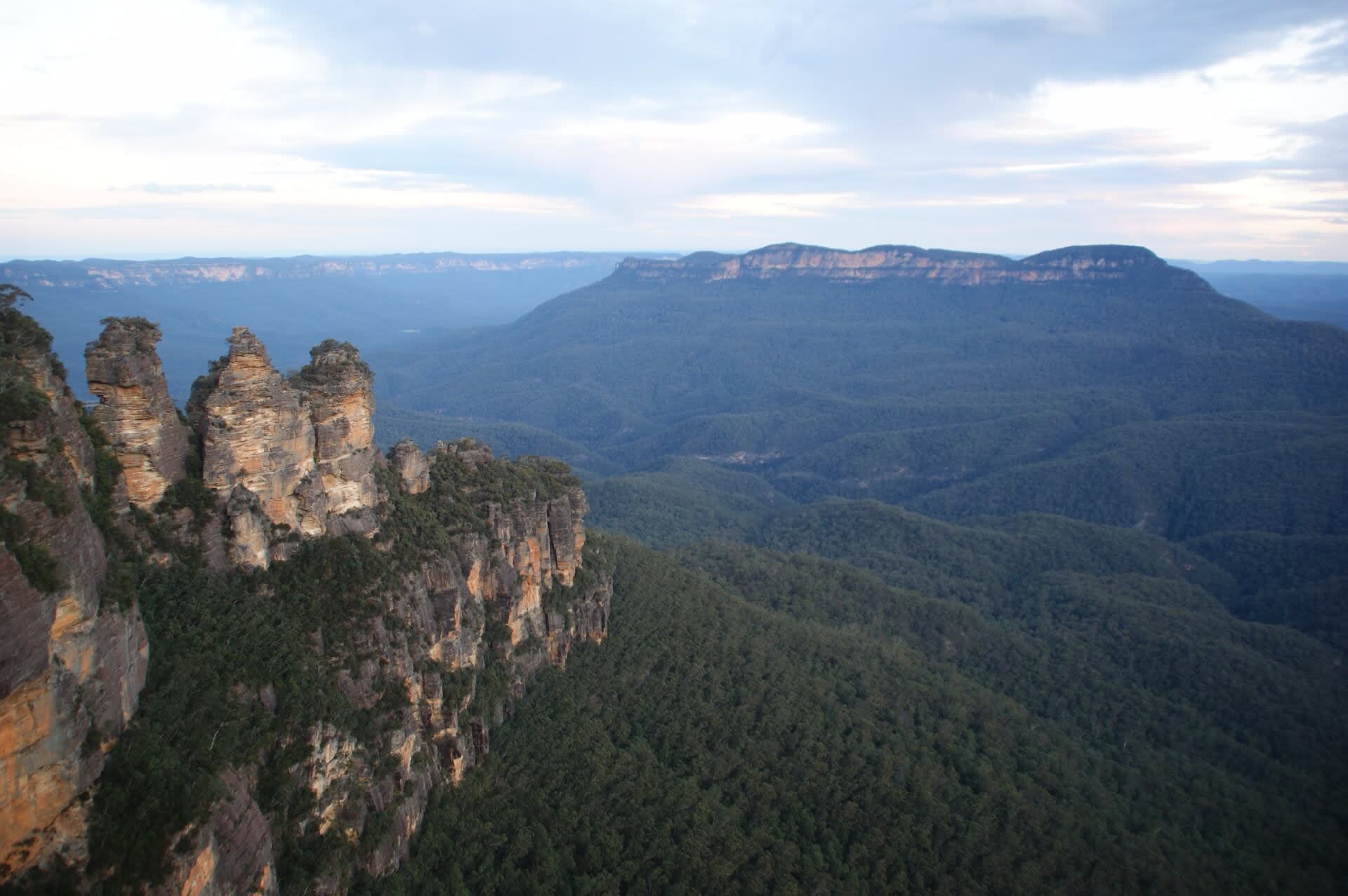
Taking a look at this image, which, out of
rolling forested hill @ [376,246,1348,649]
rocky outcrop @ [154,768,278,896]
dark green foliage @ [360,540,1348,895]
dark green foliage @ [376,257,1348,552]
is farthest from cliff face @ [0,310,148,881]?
dark green foliage @ [376,257,1348,552]

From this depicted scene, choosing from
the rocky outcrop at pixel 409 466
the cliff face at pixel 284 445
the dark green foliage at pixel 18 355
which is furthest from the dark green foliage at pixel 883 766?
the dark green foliage at pixel 18 355

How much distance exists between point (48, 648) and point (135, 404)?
10.8 metres

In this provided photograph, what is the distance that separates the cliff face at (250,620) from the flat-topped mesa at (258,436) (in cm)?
8

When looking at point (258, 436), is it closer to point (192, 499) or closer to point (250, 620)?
point (192, 499)

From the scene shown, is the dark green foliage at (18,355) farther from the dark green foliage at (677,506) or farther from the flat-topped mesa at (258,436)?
the dark green foliage at (677,506)

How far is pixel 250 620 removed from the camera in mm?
24500

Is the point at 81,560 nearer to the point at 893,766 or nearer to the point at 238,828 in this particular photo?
the point at 238,828

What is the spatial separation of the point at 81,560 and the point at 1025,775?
4328cm

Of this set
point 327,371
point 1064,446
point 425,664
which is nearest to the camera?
point 425,664

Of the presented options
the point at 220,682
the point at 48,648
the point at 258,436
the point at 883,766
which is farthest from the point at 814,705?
the point at 48,648

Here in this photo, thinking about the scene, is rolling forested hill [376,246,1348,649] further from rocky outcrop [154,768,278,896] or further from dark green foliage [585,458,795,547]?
rocky outcrop [154,768,278,896]

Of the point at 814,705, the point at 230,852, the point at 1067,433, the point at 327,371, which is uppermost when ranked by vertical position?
the point at 327,371

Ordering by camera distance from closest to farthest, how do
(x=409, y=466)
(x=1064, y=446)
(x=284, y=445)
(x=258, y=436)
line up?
1. (x=258, y=436)
2. (x=284, y=445)
3. (x=409, y=466)
4. (x=1064, y=446)

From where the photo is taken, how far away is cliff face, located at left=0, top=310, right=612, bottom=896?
15.8 metres
